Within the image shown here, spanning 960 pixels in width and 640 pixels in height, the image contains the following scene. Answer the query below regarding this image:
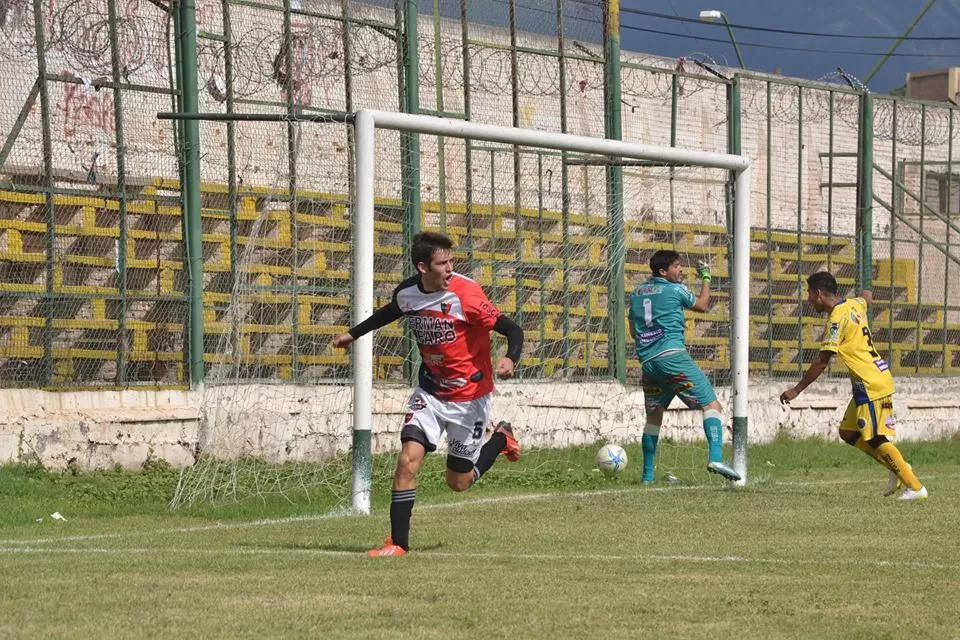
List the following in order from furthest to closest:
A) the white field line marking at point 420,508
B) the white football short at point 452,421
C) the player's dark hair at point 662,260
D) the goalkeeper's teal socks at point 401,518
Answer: the player's dark hair at point 662,260, the white field line marking at point 420,508, the white football short at point 452,421, the goalkeeper's teal socks at point 401,518

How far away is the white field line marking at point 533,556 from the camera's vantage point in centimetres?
824

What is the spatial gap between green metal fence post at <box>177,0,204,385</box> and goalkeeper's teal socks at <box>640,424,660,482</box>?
403cm

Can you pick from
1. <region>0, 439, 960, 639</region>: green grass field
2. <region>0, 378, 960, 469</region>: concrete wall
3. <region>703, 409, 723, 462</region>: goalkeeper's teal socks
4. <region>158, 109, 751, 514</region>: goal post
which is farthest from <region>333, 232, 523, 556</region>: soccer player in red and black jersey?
<region>703, 409, 723, 462</region>: goalkeeper's teal socks

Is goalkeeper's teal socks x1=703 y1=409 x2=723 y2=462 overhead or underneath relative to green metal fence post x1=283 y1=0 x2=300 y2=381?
underneath

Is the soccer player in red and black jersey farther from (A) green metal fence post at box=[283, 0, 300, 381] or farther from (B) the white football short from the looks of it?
(A) green metal fence post at box=[283, 0, 300, 381]

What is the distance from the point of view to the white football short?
8.93m

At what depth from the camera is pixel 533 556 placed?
8.51 m

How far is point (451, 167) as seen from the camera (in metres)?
15.9

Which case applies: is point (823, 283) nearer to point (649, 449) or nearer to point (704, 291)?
point (704, 291)

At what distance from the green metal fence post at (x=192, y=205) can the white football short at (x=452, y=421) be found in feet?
17.3

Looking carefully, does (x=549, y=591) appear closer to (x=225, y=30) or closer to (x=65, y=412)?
(x=65, y=412)

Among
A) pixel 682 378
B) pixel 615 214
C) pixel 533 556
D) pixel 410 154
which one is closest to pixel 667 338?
pixel 682 378

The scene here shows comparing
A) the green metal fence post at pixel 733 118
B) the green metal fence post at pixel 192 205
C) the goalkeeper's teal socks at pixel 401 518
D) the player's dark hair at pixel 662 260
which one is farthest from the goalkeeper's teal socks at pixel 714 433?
the green metal fence post at pixel 733 118

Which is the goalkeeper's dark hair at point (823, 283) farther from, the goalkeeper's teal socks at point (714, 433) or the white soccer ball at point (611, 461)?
the white soccer ball at point (611, 461)
